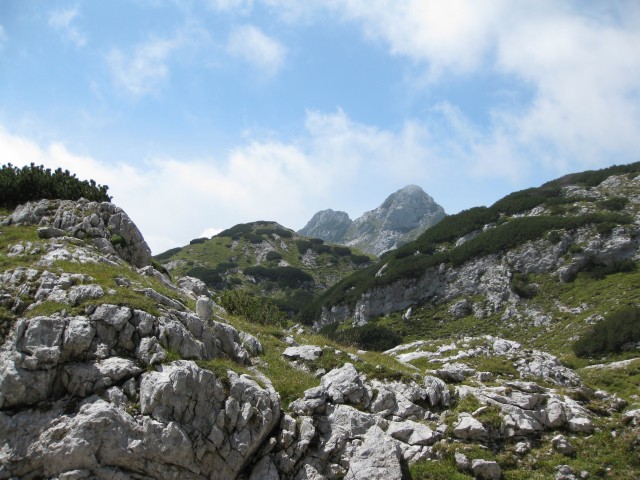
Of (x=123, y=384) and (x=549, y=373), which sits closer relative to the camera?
(x=123, y=384)

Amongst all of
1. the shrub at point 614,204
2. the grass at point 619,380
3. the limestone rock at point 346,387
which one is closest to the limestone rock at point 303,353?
the limestone rock at point 346,387

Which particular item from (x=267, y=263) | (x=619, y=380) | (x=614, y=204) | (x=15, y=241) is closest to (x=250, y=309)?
(x=15, y=241)

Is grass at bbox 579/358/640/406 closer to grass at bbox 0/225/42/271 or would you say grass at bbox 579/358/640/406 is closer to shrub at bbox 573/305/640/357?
shrub at bbox 573/305/640/357

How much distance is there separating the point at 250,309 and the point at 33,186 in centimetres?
1969

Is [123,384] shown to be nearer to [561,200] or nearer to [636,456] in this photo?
[636,456]

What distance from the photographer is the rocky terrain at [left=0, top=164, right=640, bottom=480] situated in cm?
1526

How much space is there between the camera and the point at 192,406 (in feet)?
55.0

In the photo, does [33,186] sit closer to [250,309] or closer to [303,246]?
[250,309]

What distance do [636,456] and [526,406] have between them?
4515 millimetres

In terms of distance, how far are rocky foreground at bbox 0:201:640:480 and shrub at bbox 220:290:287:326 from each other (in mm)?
Answer: 12388

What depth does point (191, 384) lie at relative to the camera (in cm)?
1705

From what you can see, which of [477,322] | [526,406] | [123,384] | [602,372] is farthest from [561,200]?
[123,384]

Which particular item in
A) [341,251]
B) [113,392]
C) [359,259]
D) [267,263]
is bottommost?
[113,392]

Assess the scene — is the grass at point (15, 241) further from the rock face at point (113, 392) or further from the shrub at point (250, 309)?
the shrub at point (250, 309)
